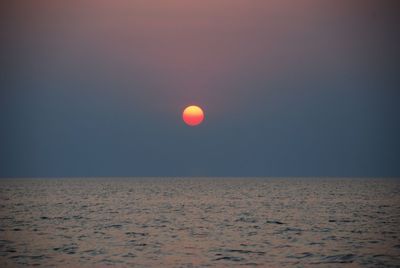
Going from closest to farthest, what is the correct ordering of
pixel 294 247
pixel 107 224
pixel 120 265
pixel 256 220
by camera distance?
pixel 120 265, pixel 294 247, pixel 107 224, pixel 256 220

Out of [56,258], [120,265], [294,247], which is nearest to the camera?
[120,265]

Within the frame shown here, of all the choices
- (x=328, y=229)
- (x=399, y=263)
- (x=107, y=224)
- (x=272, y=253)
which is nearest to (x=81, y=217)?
(x=107, y=224)

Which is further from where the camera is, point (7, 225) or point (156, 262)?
point (7, 225)

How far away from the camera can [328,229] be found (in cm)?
4981

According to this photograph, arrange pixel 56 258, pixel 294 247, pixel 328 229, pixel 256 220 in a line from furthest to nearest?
pixel 256 220, pixel 328 229, pixel 294 247, pixel 56 258

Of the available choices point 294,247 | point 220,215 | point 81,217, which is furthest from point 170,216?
point 294,247

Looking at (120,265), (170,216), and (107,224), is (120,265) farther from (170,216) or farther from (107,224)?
(170,216)

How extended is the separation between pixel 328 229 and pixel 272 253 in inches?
626

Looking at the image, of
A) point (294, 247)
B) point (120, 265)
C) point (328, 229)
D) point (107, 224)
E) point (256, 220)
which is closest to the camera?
point (120, 265)

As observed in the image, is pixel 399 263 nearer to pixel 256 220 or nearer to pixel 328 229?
pixel 328 229

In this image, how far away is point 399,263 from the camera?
107ft

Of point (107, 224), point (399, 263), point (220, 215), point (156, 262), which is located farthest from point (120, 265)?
point (220, 215)

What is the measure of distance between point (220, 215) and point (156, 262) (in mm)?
33083

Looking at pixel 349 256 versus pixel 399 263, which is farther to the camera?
pixel 349 256
